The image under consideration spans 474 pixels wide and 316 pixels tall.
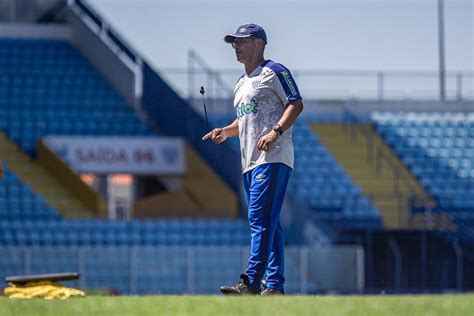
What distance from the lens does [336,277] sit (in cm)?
2308

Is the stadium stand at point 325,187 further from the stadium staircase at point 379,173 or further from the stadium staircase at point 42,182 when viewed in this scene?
the stadium staircase at point 42,182

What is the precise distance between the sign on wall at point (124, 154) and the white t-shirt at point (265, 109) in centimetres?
1767

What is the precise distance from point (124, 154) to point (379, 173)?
5025mm

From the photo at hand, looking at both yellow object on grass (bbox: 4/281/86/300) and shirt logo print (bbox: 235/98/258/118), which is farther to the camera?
yellow object on grass (bbox: 4/281/86/300)

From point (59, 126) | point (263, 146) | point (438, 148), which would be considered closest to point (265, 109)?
point (263, 146)

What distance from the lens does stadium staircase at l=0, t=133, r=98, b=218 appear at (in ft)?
88.4

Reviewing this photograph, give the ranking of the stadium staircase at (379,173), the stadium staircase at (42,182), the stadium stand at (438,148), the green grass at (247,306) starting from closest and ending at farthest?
the green grass at (247,306), the stadium staircase at (42,182), the stadium staircase at (379,173), the stadium stand at (438,148)

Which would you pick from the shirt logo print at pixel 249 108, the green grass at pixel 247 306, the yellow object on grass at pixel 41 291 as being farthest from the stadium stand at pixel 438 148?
the green grass at pixel 247 306

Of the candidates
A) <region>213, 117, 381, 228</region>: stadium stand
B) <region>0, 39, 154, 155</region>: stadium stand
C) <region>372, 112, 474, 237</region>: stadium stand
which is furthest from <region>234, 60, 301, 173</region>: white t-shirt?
<region>0, 39, 154, 155</region>: stadium stand

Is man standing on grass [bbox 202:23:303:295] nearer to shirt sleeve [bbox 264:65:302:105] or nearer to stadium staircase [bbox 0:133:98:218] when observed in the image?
shirt sleeve [bbox 264:65:302:105]

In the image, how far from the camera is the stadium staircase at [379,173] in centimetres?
2728

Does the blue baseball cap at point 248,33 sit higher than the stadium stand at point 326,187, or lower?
higher

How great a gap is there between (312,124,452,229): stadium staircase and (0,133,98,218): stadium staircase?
16.7ft

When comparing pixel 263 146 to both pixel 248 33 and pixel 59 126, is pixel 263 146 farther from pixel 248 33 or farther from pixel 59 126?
pixel 59 126
